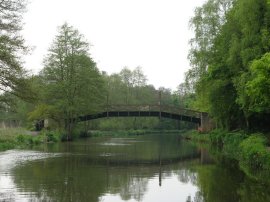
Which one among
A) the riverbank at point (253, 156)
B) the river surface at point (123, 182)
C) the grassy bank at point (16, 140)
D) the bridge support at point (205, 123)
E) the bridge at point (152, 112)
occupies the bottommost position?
the river surface at point (123, 182)

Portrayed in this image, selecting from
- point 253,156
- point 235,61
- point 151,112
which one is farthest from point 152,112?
point 253,156

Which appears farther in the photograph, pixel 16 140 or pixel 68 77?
pixel 68 77

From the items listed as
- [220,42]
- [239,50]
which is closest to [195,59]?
[220,42]

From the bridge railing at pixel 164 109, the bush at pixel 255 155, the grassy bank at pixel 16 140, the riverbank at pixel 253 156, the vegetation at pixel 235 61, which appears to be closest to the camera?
the riverbank at pixel 253 156

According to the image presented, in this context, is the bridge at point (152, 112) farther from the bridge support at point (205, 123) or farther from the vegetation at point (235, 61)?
the vegetation at point (235, 61)

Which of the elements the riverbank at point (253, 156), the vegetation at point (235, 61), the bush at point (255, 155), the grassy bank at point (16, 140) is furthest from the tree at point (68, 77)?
the bush at point (255, 155)

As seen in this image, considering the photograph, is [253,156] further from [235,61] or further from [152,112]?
[152,112]

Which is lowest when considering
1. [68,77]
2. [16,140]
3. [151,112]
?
[16,140]

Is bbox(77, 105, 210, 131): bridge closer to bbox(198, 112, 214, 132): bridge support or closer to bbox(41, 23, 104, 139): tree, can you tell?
bbox(198, 112, 214, 132): bridge support

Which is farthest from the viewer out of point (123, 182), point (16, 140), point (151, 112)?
point (151, 112)

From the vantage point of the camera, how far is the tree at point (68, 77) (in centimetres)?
5538

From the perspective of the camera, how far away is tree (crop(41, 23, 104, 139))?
5538cm

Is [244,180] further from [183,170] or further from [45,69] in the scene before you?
[45,69]

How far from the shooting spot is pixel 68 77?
5628 centimetres
